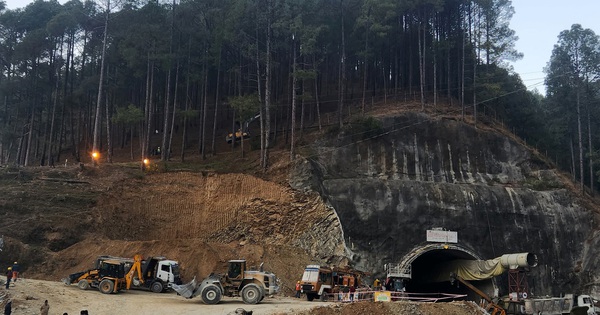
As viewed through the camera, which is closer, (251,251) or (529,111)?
(251,251)

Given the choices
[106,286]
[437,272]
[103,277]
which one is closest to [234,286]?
[106,286]

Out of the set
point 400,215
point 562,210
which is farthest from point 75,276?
point 562,210

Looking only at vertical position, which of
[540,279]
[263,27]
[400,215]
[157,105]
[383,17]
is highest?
[383,17]

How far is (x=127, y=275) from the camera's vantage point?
27234 mm

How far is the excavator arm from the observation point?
89.3 feet

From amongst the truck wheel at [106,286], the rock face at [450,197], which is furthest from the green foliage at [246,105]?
the truck wheel at [106,286]

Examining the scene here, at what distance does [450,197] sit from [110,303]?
26.7m

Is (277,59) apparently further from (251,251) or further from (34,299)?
(34,299)

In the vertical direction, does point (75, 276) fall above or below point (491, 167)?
below

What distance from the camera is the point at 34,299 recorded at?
22.5 metres

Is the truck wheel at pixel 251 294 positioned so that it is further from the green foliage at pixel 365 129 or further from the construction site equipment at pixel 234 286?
the green foliage at pixel 365 129

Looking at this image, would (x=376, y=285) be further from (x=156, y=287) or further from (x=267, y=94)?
(x=267, y=94)

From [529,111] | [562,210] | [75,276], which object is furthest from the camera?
[529,111]

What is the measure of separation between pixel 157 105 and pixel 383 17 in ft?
89.8
